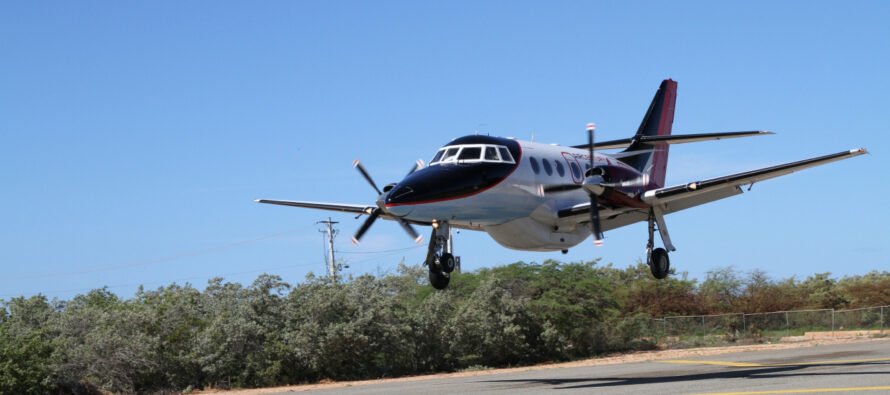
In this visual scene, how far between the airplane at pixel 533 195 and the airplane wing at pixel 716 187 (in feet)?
0.09

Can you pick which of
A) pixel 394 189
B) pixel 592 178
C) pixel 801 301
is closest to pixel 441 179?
pixel 394 189

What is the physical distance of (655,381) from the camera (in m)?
23.9

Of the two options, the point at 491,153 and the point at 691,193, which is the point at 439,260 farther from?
the point at 691,193

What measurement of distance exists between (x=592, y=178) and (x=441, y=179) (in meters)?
5.13

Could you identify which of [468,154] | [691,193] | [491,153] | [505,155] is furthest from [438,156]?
[691,193]

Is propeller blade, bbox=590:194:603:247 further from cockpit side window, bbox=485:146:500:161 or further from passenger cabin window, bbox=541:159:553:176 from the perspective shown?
cockpit side window, bbox=485:146:500:161

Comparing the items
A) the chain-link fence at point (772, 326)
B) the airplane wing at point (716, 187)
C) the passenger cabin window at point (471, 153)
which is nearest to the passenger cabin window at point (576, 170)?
the airplane wing at point (716, 187)

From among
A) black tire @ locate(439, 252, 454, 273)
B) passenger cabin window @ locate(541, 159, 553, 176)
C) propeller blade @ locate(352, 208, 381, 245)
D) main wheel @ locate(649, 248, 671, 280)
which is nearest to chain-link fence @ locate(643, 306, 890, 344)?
main wheel @ locate(649, 248, 671, 280)

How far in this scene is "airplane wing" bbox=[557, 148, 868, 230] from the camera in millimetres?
22094

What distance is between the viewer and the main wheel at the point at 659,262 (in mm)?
25891

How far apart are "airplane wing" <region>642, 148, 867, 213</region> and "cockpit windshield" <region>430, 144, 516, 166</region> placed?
566 centimetres

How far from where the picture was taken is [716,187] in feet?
77.8

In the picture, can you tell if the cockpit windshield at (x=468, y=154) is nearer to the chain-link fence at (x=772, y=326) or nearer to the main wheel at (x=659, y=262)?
the main wheel at (x=659, y=262)

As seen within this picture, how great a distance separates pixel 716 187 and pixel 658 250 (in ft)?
10.7
